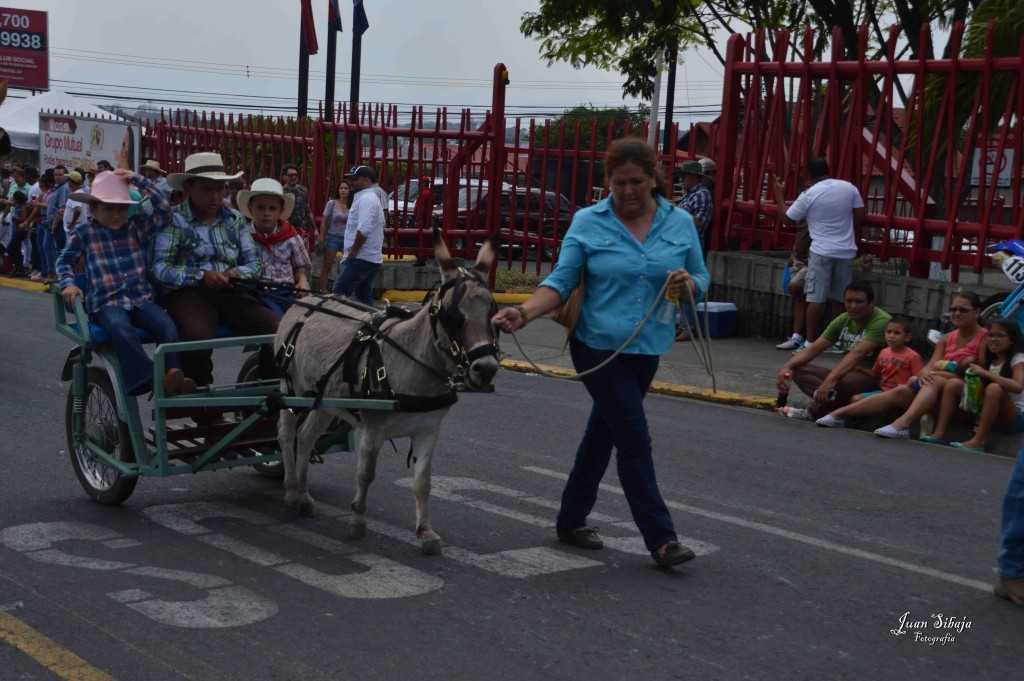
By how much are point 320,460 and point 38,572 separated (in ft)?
6.00

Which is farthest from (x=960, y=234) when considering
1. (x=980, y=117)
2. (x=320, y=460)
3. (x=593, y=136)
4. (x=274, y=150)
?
(x=274, y=150)

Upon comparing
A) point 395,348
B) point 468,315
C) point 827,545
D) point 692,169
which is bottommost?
point 827,545

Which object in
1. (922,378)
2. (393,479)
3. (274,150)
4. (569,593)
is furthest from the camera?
(274,150)

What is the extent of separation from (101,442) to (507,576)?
8.75 feet

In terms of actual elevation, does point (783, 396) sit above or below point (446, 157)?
below

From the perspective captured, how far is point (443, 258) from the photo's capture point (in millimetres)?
5691

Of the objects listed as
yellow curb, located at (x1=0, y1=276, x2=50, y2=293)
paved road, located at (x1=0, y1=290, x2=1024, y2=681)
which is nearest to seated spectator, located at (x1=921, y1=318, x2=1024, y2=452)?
paved road, located at (x1=0, y1=290, x2=1024, y2=681)

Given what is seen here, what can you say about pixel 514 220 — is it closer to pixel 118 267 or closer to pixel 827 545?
pixel 118 267

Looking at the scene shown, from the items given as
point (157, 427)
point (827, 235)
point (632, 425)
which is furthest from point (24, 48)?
point (632, 425)

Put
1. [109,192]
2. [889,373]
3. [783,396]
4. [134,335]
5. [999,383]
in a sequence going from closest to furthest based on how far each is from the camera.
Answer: [134,335] → [109,192] → [999,383] → [889,373] → [783,396]

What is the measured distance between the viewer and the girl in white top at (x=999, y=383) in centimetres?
936

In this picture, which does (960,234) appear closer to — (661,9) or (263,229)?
(263,229)

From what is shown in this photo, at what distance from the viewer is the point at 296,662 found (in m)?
4.78

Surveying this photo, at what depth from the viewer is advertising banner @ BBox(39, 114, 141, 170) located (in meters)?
24.3
